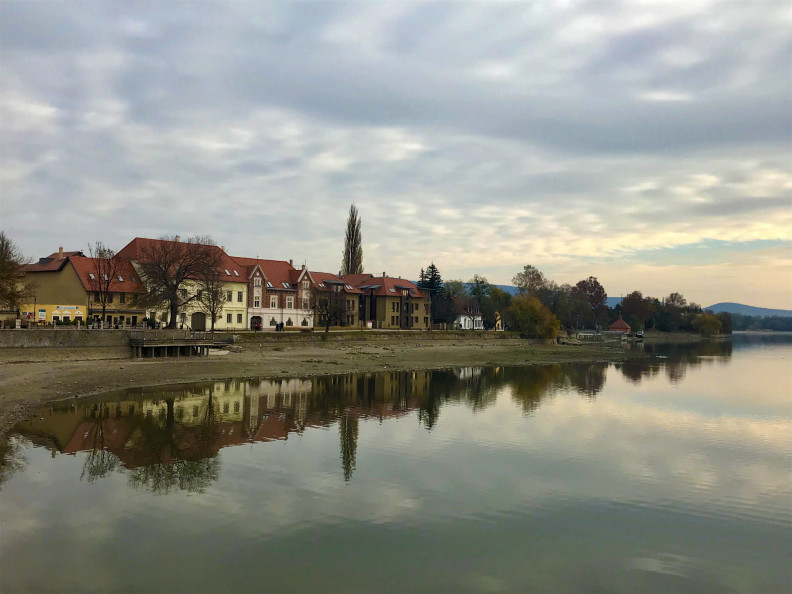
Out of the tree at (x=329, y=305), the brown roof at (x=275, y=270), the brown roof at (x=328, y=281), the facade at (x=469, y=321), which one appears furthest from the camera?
the facade at (x=469, y=321)

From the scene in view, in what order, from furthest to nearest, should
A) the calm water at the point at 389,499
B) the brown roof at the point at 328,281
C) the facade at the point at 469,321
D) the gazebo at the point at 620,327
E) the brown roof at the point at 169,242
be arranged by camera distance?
1. the gazebo at the point at 620,327
2. the facade at the point at 469,321
3. the brown roof at the point at 328,281
4. the brown roof at the point at 169,242
5. the calm water at the point at 389,499

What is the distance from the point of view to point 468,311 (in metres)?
131

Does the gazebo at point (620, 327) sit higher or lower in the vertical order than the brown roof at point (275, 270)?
lower

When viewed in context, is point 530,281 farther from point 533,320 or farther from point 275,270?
point 275,270

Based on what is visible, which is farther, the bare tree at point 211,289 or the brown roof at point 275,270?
the brown roof at point 275,270

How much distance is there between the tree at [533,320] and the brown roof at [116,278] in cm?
6281

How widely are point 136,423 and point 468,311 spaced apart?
104841 millimetres

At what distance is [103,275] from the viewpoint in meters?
66.8

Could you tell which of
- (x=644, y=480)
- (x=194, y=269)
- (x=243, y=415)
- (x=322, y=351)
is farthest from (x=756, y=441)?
(x=194, y=269)

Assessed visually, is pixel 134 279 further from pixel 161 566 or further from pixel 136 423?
pixel 161 566

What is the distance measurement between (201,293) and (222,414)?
40.0 m

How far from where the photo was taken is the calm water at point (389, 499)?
13.8 meters

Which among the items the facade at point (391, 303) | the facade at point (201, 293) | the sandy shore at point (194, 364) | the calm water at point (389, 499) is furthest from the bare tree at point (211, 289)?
the calm water at point (389, 499)

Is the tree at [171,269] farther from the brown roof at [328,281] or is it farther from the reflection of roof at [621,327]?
the reflection of roof at [621,327]
